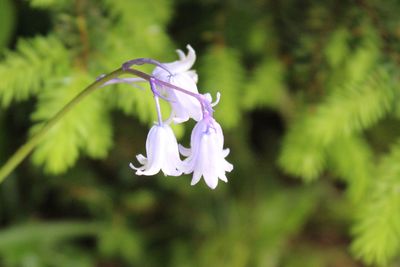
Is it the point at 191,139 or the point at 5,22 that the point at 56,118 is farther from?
the point at 5,22

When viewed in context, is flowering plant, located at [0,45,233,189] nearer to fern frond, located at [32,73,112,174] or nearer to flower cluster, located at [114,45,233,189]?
flower cluster, located at [114,45,233,189]

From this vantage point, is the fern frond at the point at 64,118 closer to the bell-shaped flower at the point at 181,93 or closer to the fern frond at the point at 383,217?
the bell-shaped flower at the point at 181,93

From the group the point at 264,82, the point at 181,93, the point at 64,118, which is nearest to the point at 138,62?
the point at 181,93

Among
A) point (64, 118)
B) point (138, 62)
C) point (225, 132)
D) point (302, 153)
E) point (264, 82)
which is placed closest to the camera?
point (138, 62)

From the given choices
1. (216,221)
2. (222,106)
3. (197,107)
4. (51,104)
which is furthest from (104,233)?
(197,107)

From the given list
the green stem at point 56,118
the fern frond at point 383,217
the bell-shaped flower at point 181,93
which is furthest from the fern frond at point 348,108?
the green stem at point 56,118

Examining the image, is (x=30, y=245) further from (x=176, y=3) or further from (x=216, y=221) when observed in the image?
(x=176, y=3)

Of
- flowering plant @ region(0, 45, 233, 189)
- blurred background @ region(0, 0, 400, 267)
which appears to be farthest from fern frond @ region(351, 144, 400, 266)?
flowering plant @ region(0, 45, 233, 189)
